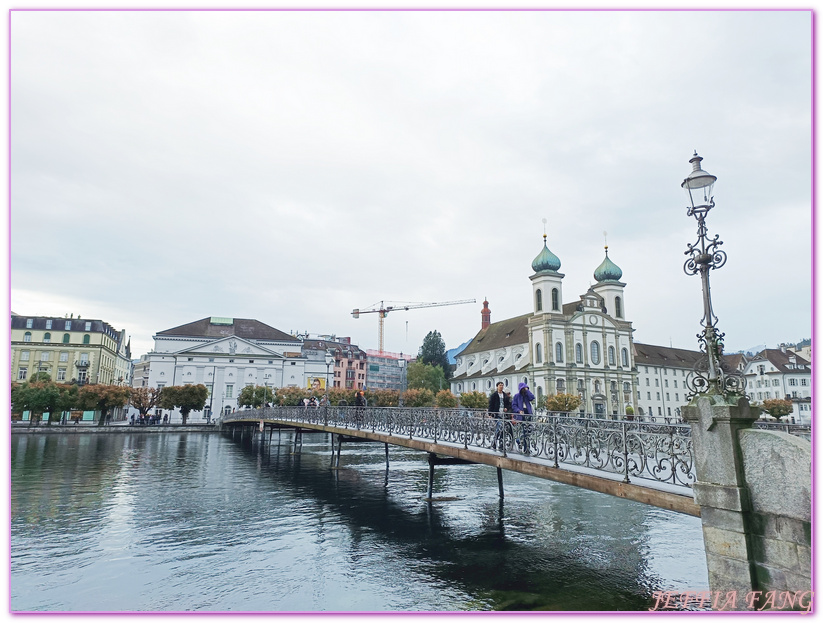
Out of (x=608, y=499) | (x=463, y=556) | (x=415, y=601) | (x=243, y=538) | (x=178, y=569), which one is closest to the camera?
(x=415, y=601)

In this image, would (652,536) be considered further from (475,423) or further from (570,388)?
(570,388)

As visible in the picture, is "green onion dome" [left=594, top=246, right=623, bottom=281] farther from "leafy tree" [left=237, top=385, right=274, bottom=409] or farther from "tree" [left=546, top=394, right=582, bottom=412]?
"leafy tree" [left=237, top=385, right=274, bottom=409]

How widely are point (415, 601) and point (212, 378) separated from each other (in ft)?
280

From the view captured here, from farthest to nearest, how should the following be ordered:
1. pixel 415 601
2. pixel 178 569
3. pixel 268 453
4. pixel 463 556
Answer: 1. pixel 268 453
2. pixel 463 556
3. pixel 178 569
4. pixel 415 601

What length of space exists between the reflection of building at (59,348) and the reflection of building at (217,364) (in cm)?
831

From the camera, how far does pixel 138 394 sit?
240ft

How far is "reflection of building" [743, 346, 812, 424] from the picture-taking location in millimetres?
81000

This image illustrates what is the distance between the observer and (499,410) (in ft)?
50.8

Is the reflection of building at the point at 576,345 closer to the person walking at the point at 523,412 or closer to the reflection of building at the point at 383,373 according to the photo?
the reflection of building at the point at 383,373

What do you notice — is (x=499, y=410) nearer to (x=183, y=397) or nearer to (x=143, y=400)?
(x=183, y=397)

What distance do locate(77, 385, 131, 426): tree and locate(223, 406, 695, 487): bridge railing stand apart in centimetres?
5226

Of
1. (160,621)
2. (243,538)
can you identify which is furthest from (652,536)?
(160,621)

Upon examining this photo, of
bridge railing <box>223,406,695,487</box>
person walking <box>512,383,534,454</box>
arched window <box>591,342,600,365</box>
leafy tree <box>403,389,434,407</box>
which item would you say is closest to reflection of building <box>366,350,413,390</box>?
leafy tree <box>403,389,434,407</box>

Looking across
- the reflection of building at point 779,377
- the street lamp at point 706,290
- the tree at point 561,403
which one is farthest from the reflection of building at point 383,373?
the street lamp at point 706,290
